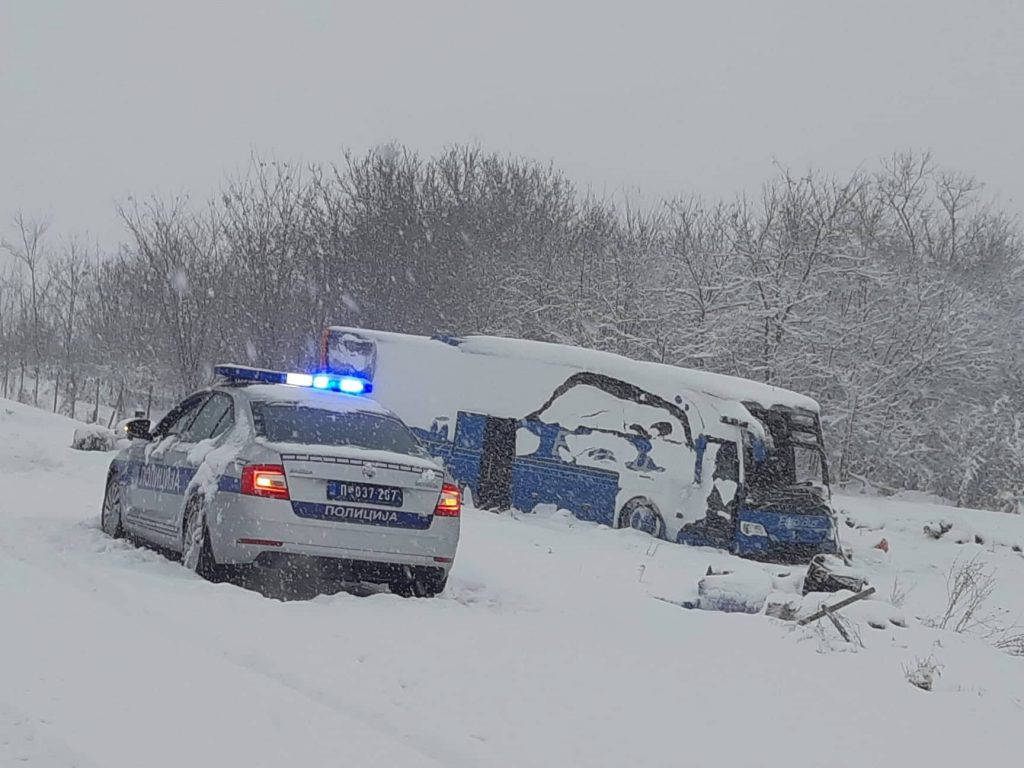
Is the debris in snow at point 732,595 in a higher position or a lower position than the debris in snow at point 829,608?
lower

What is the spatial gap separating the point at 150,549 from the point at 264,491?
2.52m

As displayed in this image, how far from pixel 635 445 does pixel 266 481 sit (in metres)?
9.68

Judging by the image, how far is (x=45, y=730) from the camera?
3930mm

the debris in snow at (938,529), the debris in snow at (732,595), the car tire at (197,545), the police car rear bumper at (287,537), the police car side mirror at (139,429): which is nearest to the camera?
the police car rear bumper at (287,537)

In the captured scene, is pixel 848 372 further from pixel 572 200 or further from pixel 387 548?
pixel 387 548

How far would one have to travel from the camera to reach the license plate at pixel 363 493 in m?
7.01

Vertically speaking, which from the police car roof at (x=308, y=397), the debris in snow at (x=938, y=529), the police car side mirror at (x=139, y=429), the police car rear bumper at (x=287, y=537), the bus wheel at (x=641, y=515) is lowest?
the debris in snow at (x=938, y=529)

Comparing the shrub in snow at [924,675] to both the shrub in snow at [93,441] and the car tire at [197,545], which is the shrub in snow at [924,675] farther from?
the shrub in snow at [93,441]

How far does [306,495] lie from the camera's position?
6.94 meters

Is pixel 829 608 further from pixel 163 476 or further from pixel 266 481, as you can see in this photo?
pixel 163 476

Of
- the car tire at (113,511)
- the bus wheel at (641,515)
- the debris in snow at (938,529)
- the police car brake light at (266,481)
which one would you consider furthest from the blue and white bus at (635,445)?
the police car brake light at (266,481)

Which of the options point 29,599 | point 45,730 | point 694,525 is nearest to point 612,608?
point 29,599

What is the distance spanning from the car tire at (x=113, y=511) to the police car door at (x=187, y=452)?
3.94 ft

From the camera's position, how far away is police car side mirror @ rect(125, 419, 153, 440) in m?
9.15
